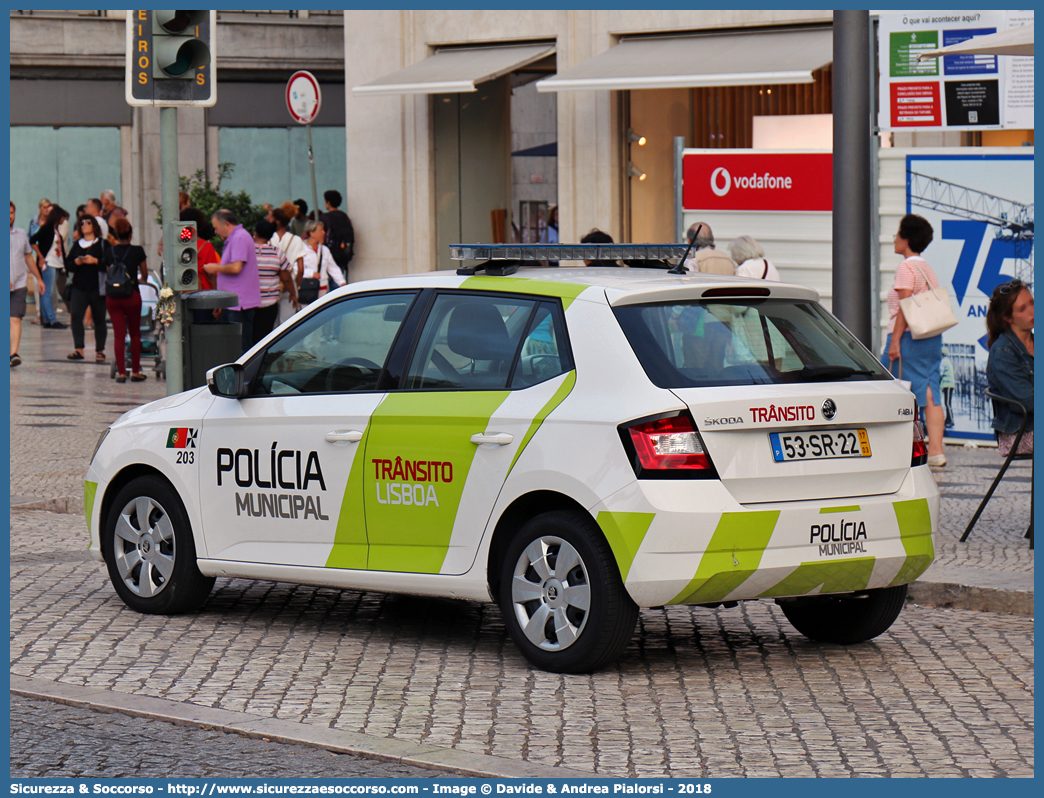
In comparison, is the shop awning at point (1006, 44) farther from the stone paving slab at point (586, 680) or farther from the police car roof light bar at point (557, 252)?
the stone paving slab at point (586, 680)

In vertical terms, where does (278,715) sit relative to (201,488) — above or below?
below

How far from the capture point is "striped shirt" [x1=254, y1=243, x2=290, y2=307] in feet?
57.7

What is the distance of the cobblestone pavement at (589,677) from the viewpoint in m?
5.44

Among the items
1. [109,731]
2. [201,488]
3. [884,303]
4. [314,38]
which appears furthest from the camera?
[314,38]

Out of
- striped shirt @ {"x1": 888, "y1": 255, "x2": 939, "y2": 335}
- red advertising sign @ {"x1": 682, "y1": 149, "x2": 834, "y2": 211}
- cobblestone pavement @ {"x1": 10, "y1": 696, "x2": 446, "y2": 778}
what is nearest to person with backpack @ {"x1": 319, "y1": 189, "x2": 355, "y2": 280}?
red advertising sign @ {"x1": 682, "y1": 149, "x2": 834, "y2": 211}

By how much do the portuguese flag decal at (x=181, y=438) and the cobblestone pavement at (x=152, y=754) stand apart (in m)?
1.95

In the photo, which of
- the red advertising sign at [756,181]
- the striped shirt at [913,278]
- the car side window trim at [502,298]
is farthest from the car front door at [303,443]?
the red advertising sign at [756,181]

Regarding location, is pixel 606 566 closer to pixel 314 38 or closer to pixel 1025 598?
pixel 1025 598

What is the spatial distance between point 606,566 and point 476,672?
74 centimetres

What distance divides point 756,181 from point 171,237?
18.4 ft

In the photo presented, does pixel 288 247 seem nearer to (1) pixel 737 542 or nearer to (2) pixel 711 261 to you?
(2) pixel 711 261

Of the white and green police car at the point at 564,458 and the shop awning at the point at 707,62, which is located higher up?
the shop awning at the point at 707,62

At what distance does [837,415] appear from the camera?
6.48m
